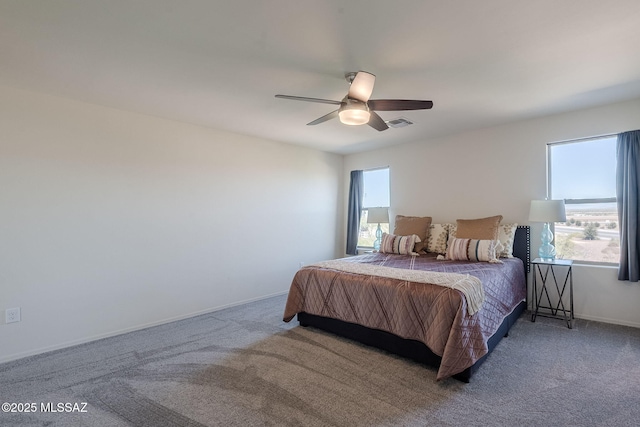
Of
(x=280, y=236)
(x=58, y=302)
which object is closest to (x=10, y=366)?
(x=58, y=302)

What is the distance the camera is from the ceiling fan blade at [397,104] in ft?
8.37

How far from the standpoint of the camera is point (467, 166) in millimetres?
4570

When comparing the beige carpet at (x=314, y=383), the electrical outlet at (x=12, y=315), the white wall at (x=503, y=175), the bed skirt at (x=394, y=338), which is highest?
the white wall at (x=503, y=175)

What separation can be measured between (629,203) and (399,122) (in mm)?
2565

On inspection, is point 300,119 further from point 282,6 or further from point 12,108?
point 12,108

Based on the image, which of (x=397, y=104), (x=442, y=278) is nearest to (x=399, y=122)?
(x=397, y=104)

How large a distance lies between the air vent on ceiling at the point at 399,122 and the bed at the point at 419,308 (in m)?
1.74

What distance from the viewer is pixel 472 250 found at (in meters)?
3.76

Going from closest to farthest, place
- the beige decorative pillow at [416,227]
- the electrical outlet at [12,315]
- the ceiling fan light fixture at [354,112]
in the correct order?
the ceiling fan light fixture at [354,112]
the electrical outlet at [12,315]
the beige decorative pillow at [416,227]

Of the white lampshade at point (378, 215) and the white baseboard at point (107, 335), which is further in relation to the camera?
the white lampshade at point (378, 215)

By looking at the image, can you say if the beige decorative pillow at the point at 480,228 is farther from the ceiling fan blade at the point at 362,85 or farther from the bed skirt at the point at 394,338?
the ceiling fan blade at the point at 362,85

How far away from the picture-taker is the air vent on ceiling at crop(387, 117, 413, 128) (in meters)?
3.87

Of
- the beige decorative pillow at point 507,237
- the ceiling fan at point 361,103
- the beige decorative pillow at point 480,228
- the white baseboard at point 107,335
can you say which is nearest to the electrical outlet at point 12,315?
the white baseboard at point 107,335

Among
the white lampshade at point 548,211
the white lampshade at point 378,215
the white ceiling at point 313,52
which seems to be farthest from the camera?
the white lampshade at point 378,215
